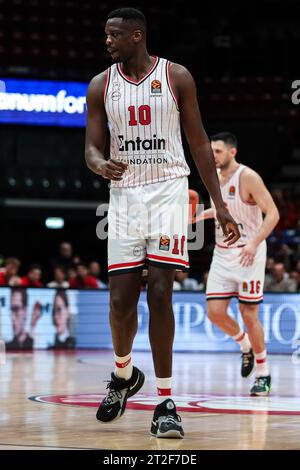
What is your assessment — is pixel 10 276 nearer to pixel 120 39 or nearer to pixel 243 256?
pixel 243 256

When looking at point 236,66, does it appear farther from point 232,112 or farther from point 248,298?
point 248,298

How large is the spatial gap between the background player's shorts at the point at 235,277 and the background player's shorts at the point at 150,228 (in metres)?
3.17

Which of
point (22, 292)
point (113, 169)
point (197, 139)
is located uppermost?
point (197, 139)

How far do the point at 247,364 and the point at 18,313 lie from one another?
19.6 feet

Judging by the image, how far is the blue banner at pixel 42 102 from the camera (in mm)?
18750

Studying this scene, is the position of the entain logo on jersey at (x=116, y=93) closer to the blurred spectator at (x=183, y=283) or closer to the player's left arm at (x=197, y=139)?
the player's left arm at (x=197, y=139)

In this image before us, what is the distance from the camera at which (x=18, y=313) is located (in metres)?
13.6

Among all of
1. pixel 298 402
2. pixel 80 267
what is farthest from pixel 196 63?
pixel 298 402

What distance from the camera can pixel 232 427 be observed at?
4988mm

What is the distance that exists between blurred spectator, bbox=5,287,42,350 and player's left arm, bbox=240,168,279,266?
632 cm

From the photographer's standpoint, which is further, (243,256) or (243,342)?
(243,342)

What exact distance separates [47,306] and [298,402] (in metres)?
7.53

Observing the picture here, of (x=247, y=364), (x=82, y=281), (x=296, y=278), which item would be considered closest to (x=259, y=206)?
(x=247, y=364)

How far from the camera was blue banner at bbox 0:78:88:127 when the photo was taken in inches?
738
